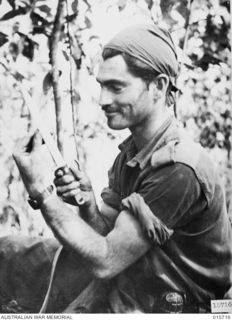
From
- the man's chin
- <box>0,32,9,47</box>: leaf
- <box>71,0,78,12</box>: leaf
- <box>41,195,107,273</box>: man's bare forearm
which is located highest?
<box>71,0,78,12</box>: leaf

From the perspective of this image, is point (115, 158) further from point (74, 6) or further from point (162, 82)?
point (74, 6)

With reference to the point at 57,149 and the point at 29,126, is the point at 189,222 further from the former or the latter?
the point at 29,126

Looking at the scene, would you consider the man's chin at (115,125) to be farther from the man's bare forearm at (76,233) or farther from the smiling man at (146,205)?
the man's bare forearm at (76,233)

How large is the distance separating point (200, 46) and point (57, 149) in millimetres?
839

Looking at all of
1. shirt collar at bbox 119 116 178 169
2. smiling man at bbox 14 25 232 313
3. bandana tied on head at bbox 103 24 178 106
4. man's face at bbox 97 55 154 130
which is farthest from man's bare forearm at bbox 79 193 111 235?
bandana tied on head at bbox 103 24 178 106

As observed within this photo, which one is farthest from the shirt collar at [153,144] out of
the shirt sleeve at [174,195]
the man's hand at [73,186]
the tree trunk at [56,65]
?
the tree trunk at [56,65]

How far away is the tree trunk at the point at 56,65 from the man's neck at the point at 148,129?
0.36 m

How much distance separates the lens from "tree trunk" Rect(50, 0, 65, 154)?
8.87ft

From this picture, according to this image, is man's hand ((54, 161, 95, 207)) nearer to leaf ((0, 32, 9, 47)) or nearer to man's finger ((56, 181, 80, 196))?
man's finger ((56, 181, 80, 196))

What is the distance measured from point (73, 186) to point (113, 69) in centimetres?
56

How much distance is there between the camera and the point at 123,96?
8.59 ft

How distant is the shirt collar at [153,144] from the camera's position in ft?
8.52

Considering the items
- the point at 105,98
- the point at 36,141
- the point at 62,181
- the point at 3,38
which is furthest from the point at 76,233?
the point at 3,38

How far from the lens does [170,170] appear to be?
2527 millimetres
